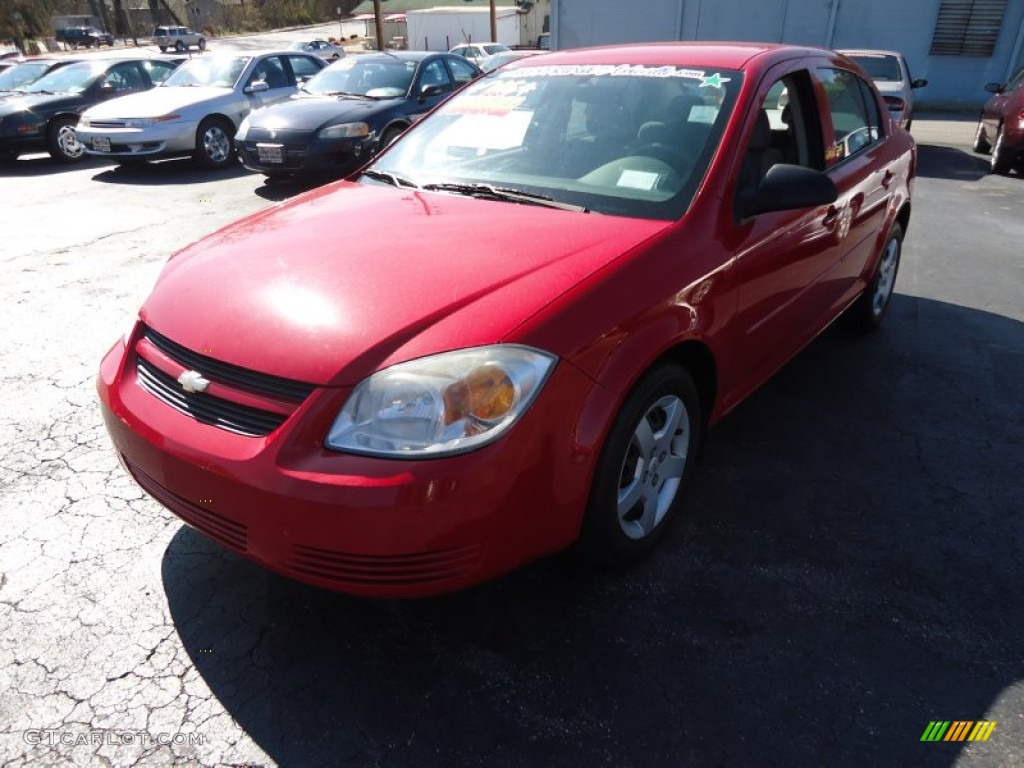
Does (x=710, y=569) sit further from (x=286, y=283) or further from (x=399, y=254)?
(x=286, y=283)

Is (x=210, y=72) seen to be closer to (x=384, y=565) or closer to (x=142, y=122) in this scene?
(x=142, y=122)

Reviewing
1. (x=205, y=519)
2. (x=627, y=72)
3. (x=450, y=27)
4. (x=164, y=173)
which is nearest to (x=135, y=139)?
(x=164, y=173)

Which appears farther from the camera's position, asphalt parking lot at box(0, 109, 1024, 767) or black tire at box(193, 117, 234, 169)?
black tire at box(193, 117, 234, 169)

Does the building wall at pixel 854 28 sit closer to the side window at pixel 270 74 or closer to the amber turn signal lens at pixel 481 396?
the side window at pixel 270 74

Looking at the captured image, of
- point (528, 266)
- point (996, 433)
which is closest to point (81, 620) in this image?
point (528, 266)

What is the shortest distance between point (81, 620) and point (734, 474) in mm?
2521

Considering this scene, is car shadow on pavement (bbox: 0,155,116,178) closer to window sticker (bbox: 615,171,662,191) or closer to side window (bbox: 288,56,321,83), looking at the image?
side window (bbox: 288,56,321,83)

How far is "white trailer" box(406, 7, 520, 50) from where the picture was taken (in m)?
41.7

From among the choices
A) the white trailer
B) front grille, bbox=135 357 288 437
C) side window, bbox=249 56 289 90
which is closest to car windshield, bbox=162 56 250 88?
side window, bbox=249 56 289 90

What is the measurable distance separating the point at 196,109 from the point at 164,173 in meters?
1.02

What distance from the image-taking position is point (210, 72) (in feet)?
36.6

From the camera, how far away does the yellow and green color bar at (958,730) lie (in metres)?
1.93

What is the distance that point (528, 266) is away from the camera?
219 centimetres

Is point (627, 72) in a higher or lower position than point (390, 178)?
higher
